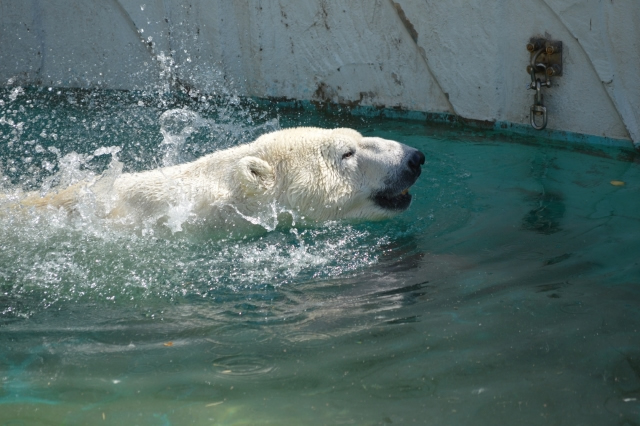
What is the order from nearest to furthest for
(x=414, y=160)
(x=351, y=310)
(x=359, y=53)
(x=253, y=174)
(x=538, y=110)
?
(x=351, y=310)
(x=253, y=174)
(x=414, y=160)
(x=538, y=110)
(x=359, y=53)

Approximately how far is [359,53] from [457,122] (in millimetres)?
1136

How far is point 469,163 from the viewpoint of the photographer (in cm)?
528

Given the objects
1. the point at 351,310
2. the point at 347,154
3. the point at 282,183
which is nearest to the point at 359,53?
the point at 347,154

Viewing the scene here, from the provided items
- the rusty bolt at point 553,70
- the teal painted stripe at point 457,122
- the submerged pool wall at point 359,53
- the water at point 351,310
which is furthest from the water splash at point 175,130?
the rusty bolt at point 553,70

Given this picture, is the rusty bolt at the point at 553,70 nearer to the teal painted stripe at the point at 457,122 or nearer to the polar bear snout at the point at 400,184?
the teal painted stripe at the point at 457,122

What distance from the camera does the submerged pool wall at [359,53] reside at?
211 inches

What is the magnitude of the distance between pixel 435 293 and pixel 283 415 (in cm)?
114

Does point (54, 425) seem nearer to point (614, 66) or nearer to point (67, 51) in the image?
point (614, 66)

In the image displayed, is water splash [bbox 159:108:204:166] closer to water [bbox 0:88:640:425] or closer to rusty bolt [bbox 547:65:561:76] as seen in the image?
water [bbox 0:88:640:425]

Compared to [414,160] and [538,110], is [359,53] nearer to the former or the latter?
[538,110]

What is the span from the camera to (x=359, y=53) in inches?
263

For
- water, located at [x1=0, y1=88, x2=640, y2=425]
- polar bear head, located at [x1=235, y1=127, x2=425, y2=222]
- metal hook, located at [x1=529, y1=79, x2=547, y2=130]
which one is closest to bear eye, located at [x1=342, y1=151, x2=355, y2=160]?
polar bear head, located at [x1=235, y1=127, x2=425, y2=222]

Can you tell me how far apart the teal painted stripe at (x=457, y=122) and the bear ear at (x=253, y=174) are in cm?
278

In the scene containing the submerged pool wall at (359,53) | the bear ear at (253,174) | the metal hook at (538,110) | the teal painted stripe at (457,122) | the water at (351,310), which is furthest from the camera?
the metal hook at (538,110)
